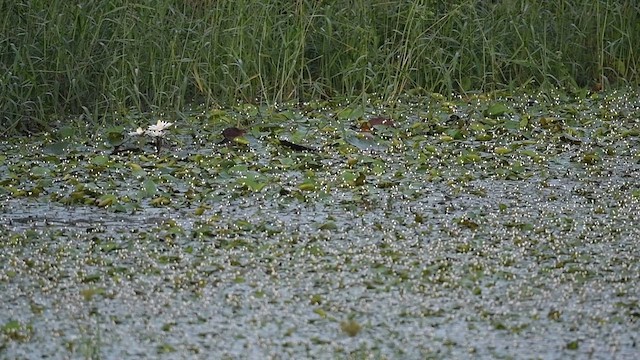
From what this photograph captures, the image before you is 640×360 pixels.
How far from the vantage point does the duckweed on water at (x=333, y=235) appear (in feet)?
8.70

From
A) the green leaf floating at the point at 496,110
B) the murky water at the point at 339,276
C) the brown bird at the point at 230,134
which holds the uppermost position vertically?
the murky water at the point at 339,276

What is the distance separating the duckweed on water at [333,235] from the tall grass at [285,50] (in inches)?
9.6

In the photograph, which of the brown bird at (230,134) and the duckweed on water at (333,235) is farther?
the brown bird at (230,134)

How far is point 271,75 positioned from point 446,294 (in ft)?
8.89

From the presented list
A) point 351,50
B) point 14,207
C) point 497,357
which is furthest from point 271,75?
point 497,357

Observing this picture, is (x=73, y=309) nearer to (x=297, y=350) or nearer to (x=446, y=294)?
(x=297, y=350)

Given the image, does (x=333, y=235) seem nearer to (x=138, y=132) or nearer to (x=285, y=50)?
(x=138, y=132)

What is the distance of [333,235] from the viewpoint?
3.45 meters

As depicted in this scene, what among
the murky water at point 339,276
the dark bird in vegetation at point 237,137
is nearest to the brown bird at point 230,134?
the dark bird in vegetation at point 237,137

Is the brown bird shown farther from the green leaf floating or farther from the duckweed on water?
the green leaf floating

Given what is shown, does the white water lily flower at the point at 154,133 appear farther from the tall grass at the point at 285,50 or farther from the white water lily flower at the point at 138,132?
the tall grass at the point at 285,50

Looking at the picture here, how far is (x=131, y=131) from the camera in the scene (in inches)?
187

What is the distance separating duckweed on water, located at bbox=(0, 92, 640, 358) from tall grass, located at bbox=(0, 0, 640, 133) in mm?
245

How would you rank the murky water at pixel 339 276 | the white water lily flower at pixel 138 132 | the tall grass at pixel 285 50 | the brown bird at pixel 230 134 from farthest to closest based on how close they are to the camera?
1. the tall grass at pixel 285 50
2. the brown bird at pixel 230 134
3. the white water lily flower at pixel 138 132
4. the murky water at pixel 339 276
